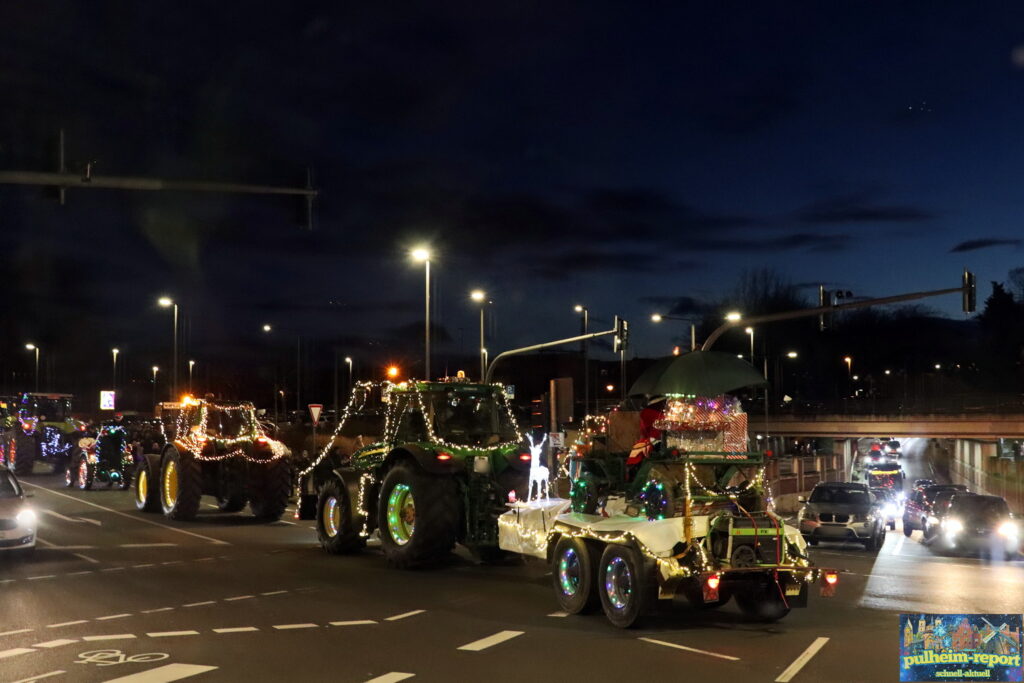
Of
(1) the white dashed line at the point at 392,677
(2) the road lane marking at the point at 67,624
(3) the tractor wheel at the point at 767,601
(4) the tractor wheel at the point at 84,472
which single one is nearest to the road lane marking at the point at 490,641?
(1) the white dashed line at the point at 392,677

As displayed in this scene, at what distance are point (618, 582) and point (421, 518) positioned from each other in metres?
5.26

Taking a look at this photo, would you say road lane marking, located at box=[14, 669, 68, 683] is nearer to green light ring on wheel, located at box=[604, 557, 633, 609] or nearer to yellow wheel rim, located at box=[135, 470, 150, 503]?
green light ring on wheel, located at box=[604, 557, 633, 609]

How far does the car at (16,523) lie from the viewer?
1752 cm

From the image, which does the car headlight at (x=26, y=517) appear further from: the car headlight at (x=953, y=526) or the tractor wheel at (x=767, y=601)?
the car headlight at (x=953, y=526)

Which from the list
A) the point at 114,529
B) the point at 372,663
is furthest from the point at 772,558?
the point at 114,529

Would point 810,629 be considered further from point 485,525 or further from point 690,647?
point 485,525

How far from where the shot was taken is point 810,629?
12.1 meters

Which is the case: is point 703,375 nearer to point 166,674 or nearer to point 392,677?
point 392,677

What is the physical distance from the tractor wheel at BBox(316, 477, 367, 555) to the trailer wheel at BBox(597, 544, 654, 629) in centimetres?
717

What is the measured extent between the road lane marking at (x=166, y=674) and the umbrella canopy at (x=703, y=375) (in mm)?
7477

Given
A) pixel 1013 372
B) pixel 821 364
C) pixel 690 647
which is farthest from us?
pixel 1013 372

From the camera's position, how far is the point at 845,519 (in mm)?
24375

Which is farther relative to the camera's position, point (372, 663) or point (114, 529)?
point (114, 529)

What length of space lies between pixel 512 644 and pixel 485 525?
6025mm
